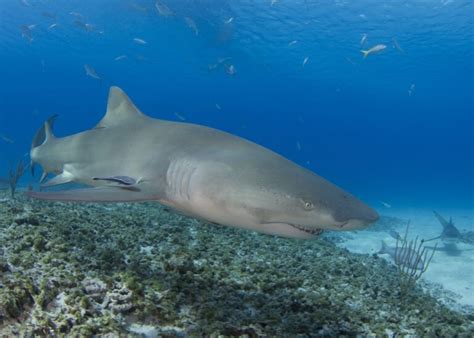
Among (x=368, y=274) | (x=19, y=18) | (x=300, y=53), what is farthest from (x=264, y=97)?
(x=368, y=274)

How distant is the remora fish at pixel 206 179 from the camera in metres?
3.04

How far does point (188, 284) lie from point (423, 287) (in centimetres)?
554

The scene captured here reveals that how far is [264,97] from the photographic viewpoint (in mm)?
92875

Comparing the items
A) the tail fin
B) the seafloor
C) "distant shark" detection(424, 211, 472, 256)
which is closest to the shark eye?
the seafloor

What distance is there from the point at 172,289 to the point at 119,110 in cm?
254

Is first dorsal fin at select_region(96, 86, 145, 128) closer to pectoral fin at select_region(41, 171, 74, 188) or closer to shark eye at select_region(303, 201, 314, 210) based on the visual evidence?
pectoral fin at select_region(41, 171, 74, 188)

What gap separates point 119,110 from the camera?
16.8 ft

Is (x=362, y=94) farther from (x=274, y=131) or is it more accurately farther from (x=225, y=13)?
(x=274, y=131)

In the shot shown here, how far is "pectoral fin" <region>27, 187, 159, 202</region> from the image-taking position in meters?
3.13

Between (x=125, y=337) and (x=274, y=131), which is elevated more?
(x=274, y=131)

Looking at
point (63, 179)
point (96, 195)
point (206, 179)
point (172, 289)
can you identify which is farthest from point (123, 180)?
point (63, 179)

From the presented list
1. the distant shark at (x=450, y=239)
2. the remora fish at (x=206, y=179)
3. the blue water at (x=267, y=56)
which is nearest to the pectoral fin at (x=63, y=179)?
the remora fish at (x=206, y=179)

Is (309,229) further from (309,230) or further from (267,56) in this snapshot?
(267,56)

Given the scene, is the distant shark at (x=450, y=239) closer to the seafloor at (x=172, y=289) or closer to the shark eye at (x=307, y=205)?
the seafloor at (x=172, y=289)
